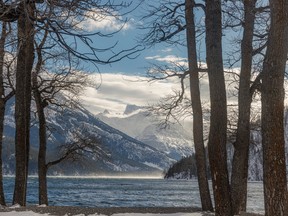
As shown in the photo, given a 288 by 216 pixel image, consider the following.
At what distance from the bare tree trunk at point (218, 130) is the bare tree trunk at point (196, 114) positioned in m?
3.94

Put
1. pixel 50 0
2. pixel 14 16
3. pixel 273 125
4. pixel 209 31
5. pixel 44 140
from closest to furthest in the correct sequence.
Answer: pixel 50 0
pixel 14 16
pixel 273 125
pixel 209 31
pixel 44 140

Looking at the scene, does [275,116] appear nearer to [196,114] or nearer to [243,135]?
[243,135]

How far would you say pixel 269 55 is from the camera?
8.58 metres

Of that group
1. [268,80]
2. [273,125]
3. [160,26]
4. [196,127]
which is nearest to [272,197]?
[273,125]

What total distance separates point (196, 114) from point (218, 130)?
456 cm

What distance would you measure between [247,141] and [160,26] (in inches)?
183

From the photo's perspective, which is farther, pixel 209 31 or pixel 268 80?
pixel 209 31

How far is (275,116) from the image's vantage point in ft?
27.4

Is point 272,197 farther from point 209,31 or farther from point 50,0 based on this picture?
point 50,0

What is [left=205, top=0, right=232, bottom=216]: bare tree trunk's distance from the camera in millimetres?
9562

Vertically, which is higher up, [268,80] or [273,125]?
[268,80]

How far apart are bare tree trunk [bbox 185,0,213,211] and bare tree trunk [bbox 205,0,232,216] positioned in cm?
394

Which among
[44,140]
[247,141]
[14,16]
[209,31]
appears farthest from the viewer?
A: [44,140]

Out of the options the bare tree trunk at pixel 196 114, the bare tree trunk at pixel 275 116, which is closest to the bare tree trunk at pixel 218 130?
the bare tree trunk at pixel 275 116
